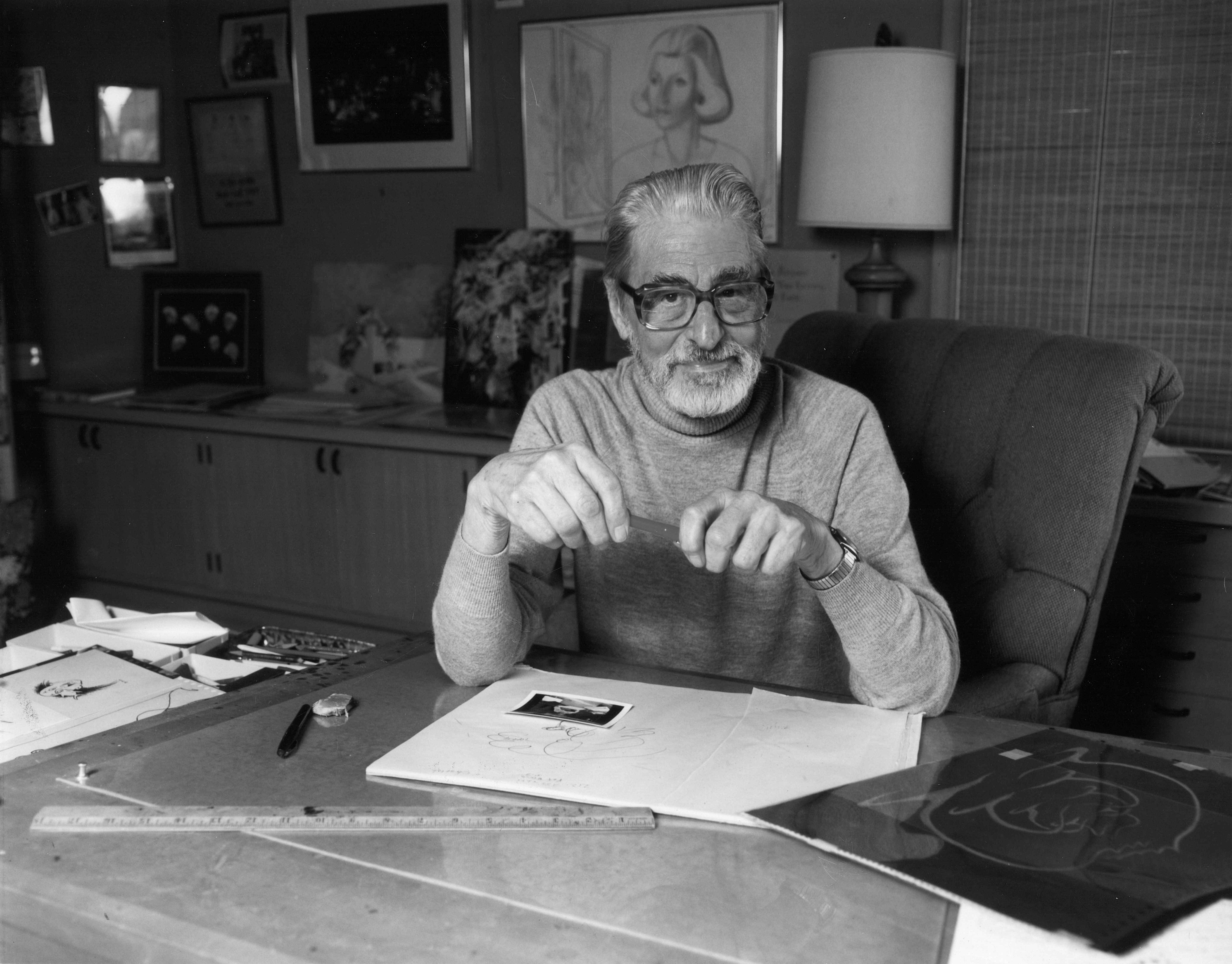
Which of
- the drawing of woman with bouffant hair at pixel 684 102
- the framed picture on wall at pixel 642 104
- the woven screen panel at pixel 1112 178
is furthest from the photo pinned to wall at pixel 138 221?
the woven screen panel at pixel 1112 178

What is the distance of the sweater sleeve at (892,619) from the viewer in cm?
118

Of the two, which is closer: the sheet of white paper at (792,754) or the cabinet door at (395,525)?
the sheet of white paper at (792,754)

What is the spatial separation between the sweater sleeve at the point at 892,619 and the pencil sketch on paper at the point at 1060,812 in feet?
0.68

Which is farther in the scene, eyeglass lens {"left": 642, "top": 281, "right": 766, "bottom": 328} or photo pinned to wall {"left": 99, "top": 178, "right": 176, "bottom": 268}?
photo pinned to wall {"left": 99, "top": 178, "right": 176, "bottom": 268}

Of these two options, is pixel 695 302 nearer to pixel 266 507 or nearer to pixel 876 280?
pixel 876 280

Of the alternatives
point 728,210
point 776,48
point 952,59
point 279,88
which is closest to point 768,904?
point 728,210

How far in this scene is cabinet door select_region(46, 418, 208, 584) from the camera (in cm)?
360

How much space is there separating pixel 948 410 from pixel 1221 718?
980mm

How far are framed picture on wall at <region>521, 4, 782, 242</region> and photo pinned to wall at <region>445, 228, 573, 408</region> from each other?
91 millimetres

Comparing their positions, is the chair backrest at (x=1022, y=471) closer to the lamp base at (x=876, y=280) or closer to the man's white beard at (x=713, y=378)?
the man's white beard at (x=713, y=378)

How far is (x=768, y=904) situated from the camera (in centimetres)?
77

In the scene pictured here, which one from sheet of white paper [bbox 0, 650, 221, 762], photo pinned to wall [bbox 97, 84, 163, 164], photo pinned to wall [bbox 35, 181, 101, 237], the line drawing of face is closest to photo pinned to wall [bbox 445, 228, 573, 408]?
the line drawing of face

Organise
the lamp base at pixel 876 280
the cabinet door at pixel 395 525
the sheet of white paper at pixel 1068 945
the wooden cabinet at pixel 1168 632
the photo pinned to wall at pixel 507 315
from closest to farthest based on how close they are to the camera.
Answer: the sheet of white paper at pixel 1068 945 < the wooden cabinet at pixel 1168 632 < the lamp base at pixel 876 280 < the cabinet door at pixel 395 525 < the photo pinned to wall at pixel 507 315

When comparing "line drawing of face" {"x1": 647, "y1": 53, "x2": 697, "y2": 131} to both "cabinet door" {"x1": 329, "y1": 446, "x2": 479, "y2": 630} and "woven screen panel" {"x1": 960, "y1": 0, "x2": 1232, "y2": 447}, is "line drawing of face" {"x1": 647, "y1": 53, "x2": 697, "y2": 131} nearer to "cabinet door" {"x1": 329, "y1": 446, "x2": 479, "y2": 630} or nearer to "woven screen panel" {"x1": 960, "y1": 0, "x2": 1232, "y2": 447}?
"woven screen panel" {"x1": 960, "y1": 0, "x2": 1232, "y2": 447}
